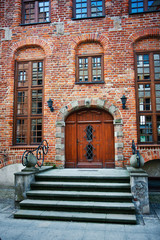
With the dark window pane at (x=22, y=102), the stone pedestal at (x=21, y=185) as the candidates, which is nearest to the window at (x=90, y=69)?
the dark window pane at (x=22, y=102)

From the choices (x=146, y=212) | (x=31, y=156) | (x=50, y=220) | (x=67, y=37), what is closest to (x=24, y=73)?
(x=67, y=37)

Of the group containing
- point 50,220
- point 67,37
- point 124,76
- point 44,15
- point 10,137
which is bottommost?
point 50,220

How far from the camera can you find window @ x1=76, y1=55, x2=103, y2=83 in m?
8.46

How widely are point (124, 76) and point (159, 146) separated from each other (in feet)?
9.95

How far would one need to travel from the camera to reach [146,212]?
203 inches

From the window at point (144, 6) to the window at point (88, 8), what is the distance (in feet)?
4.15

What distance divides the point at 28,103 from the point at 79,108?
227cm

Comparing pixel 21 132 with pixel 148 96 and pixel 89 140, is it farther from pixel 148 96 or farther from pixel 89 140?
pixel 148 96

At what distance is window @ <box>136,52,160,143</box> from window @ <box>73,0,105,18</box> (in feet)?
8.58

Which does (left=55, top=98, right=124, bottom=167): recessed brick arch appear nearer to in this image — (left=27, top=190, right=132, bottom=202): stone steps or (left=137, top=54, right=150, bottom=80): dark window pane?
(left=137, top=54, right=150, bottom=80): dark window pane

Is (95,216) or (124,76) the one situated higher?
(124,76)

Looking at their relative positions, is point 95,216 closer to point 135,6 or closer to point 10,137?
point 10,137

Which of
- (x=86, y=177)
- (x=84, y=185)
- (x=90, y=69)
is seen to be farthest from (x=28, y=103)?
(x=84, y=185)

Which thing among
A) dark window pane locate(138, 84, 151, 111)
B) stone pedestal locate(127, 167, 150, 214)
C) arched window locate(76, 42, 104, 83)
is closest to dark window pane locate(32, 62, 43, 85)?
arched window locate(76, 42, 104, 83)
